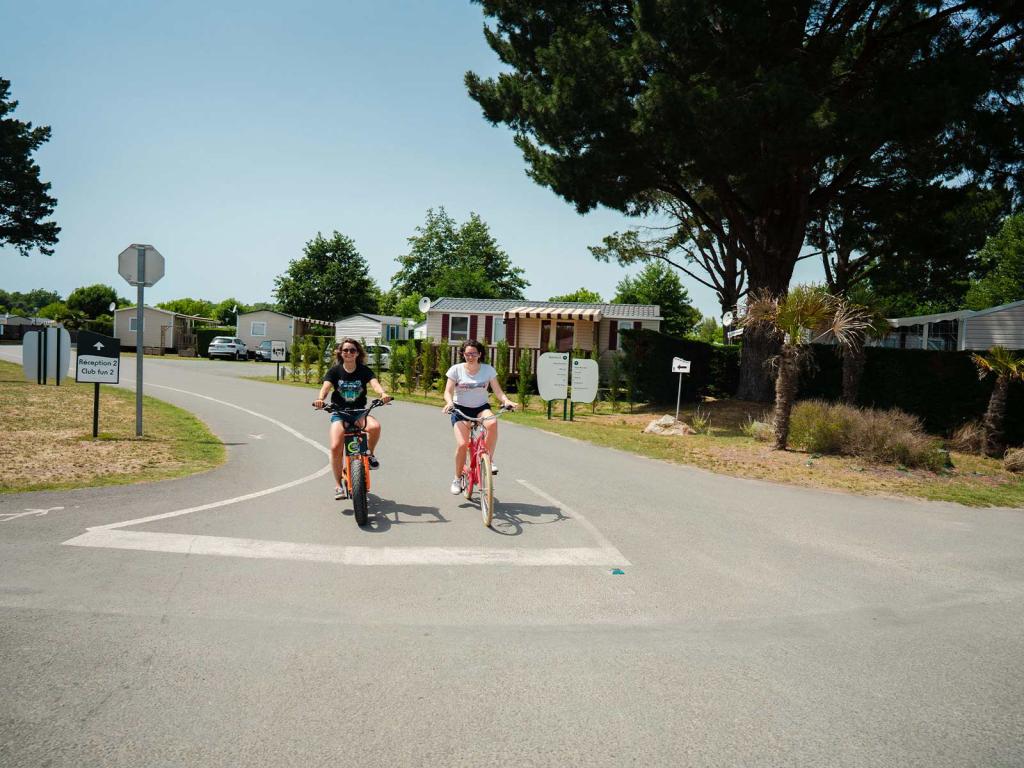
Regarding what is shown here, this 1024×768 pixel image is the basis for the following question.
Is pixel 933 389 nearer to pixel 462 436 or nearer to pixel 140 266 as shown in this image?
pixel 462 436

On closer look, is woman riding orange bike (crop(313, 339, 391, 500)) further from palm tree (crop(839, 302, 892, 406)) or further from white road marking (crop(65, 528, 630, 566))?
palm tree (crop(839, 302, 892, 406))

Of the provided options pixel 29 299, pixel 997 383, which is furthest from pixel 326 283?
pixel 29 299

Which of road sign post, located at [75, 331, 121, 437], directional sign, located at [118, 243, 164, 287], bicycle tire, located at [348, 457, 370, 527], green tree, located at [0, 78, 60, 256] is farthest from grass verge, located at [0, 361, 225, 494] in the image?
green tree, located at [0, 78, 60, 256]

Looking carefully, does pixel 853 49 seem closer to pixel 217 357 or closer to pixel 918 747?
pixel 918 747

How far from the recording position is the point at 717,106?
15.0 m

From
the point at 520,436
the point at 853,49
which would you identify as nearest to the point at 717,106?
the point at 853,49

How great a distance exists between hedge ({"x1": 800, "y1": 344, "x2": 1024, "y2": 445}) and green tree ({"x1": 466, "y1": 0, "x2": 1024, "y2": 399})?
316cm

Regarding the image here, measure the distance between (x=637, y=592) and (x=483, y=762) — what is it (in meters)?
2.37

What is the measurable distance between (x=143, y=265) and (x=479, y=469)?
24.9 ft

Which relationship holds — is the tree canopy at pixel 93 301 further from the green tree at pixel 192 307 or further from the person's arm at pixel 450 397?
the person's arm at pixel 450 397

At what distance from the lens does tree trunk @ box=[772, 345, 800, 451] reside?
13492 millimetres

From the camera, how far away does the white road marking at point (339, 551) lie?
18.1 ft

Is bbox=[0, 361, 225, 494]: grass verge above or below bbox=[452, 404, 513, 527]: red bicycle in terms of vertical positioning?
below

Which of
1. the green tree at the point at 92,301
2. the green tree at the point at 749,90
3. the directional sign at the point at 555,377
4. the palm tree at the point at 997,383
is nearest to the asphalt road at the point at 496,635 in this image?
the palm tree at the point at 997,383
